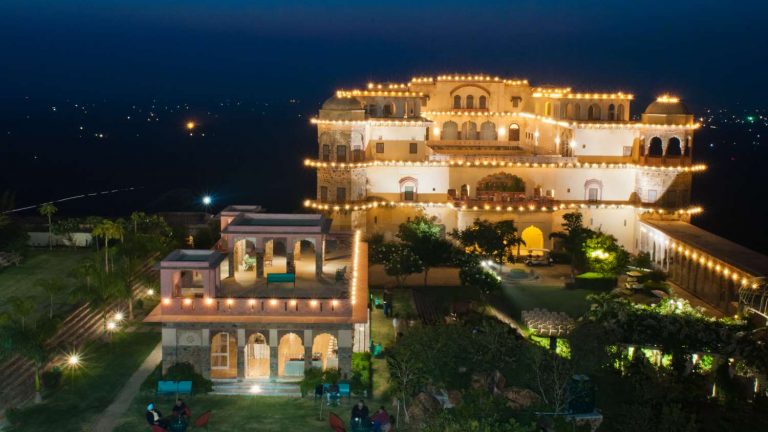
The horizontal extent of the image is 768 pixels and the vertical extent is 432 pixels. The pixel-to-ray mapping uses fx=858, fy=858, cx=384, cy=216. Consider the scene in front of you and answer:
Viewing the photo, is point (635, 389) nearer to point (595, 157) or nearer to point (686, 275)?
point (686, 275)

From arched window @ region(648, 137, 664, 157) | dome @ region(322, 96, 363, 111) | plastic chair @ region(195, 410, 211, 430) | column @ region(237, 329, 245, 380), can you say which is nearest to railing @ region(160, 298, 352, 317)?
column @ region(237, 329, 245, 380)

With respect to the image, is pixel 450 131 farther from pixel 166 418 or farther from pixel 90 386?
pixel 166 418

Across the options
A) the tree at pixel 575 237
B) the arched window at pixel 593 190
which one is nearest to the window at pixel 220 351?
the tree at pixel 575 237

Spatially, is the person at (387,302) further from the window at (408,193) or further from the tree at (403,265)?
the window at (408,193)

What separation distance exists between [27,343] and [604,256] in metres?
26.1

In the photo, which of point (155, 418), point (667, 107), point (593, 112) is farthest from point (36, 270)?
point (667, 107)

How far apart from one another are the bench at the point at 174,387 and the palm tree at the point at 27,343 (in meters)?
3.44

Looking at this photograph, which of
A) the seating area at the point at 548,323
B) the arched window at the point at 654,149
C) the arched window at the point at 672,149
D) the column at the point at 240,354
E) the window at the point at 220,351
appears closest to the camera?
the column at the point at 240,354

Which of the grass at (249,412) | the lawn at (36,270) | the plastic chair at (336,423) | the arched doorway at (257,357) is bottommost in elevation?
the grass at (249,412)

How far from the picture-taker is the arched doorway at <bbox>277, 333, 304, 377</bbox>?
25.2 meters

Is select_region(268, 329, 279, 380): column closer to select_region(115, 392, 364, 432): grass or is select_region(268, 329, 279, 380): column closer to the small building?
the small building

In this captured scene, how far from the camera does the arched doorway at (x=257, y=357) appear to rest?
82.2 feet

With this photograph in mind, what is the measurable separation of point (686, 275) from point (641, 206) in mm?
7639

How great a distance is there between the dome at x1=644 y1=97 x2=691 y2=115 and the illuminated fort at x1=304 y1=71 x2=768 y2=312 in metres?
0.05
